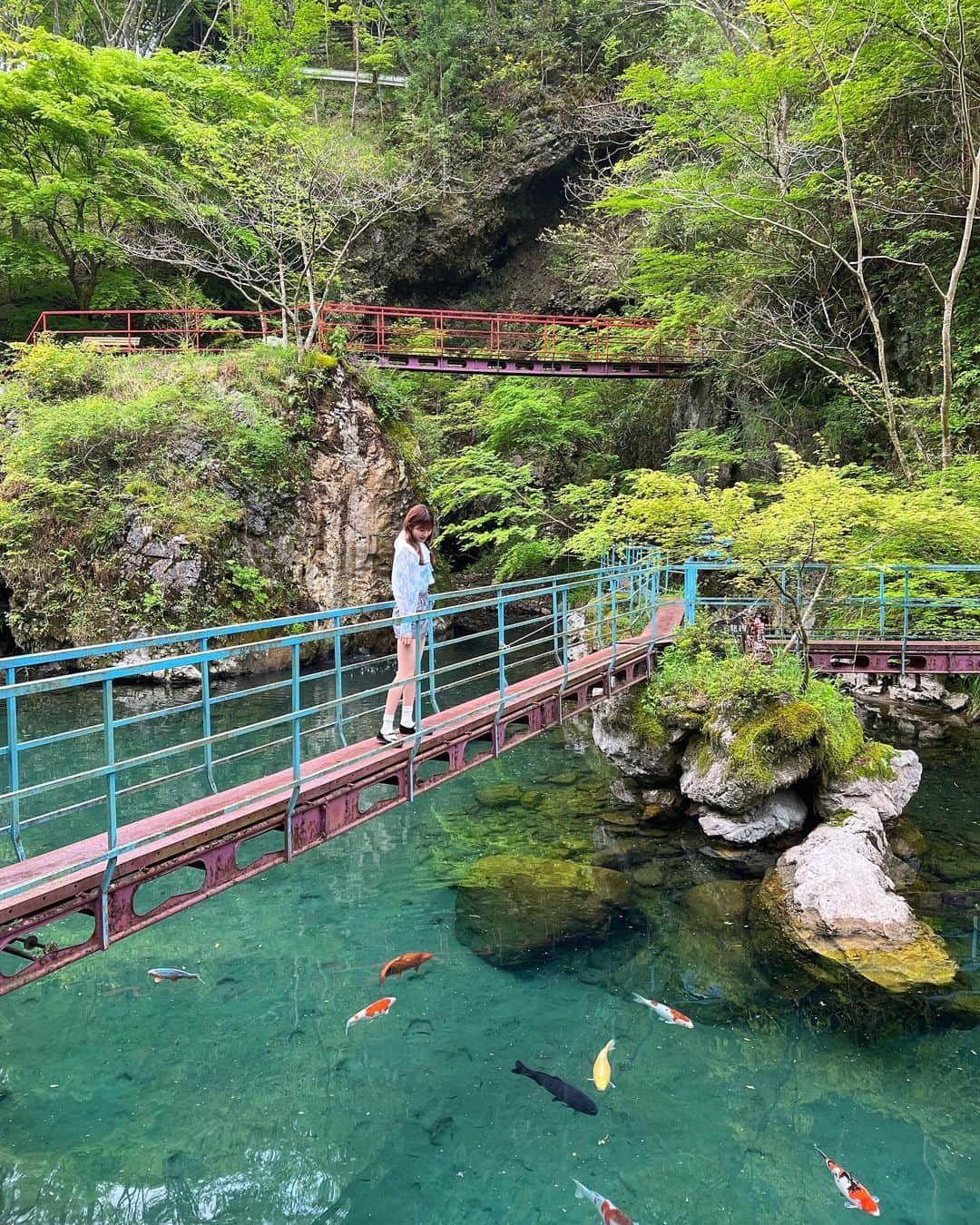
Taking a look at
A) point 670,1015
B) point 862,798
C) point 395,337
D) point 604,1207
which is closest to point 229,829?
point 604,1207

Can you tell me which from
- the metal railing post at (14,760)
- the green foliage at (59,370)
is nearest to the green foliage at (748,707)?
the metal railing post at (14,760)

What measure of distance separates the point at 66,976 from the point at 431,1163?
366cm

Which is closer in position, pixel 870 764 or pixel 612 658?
pixel 612 658

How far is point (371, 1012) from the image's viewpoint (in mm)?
5629

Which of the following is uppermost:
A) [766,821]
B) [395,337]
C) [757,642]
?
[395,337]

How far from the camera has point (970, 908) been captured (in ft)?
22.8

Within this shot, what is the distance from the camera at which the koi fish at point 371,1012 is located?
18.4ft

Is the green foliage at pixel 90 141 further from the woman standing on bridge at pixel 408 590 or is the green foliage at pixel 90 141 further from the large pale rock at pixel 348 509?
the woman standing on bridge at pixel 408 590

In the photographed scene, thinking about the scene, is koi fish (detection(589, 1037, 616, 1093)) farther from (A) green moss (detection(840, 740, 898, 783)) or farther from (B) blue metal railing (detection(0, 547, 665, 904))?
(A) green moss (detection(840, 740, 898, 783))

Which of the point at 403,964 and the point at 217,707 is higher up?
the point at 217,707

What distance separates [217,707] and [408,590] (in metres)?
9.46

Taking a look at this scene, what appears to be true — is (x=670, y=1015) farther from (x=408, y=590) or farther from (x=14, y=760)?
(x=14, y=760)

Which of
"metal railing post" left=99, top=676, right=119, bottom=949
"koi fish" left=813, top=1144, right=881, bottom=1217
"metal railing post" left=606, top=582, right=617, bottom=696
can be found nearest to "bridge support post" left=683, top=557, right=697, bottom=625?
"metal railing post" left=606, top=582, right=617, bottom=696

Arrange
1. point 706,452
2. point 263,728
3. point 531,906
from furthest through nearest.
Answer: point 706,452 → point 531,906 → point 263,728
